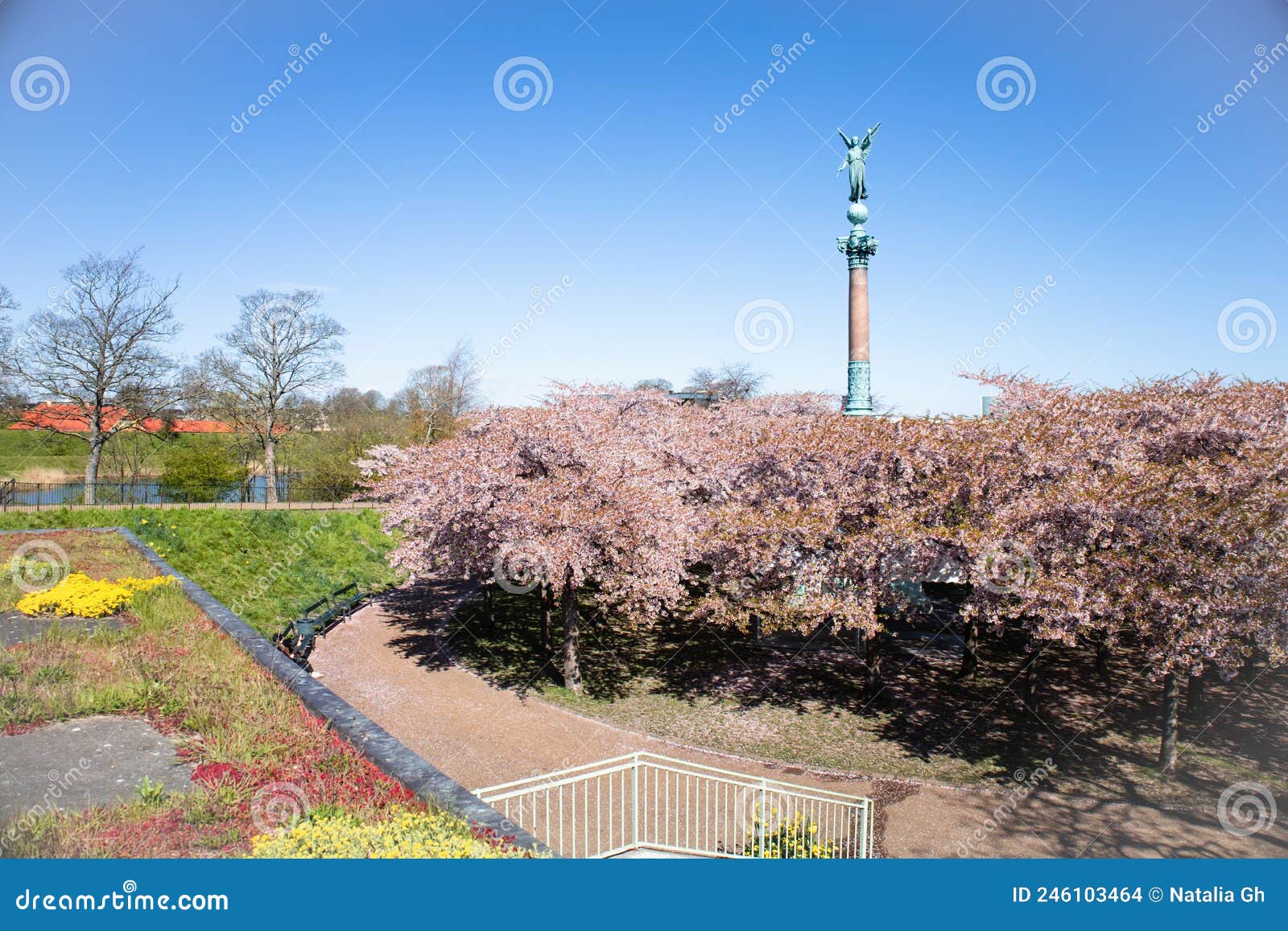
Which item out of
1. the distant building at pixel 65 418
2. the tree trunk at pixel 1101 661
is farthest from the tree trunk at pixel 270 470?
the tree trunk at pixel 1101 661

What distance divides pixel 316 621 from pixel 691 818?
14.0 metres

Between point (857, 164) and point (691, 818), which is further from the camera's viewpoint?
point (857, 164)

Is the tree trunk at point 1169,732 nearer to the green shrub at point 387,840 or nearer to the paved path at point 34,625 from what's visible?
the green shrub at point 387,840

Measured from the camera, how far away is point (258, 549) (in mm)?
30078

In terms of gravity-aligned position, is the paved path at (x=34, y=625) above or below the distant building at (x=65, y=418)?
below

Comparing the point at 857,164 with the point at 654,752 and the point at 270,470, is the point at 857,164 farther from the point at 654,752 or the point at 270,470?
the point at 270,470

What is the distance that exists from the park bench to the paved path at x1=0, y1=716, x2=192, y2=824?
6.52m

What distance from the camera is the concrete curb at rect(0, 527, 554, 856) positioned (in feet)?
20.1

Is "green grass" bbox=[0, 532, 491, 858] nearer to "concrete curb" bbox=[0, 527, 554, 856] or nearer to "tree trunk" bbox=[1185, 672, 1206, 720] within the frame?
"concrete curb" bbox=[0, 527, 554, 856]

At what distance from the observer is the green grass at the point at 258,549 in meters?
24.6

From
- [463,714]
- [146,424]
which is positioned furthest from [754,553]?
[146,424]

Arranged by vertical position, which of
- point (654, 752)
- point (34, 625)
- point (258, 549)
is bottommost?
point (654, 752)

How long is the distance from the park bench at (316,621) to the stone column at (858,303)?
18.0 m

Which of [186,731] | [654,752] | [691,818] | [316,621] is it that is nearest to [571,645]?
[654,752]
